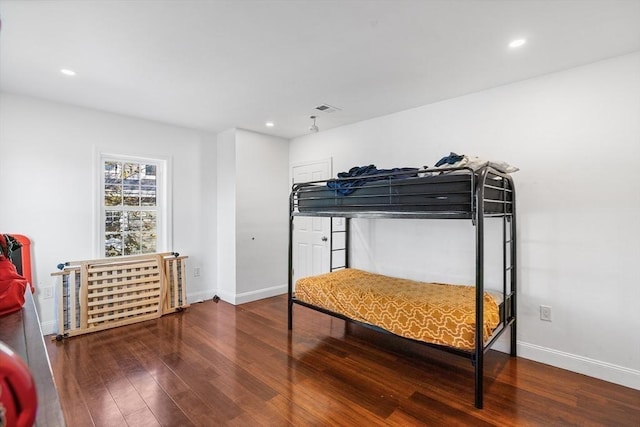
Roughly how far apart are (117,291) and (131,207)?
1067 mm

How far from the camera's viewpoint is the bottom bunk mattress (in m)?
2.22

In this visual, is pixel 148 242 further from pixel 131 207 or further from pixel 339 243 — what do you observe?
pixel 339 243

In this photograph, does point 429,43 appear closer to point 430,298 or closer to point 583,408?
point 430,298

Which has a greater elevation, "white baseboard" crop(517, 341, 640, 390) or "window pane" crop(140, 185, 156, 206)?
"window pane" crop(140, 185, 156, 206)

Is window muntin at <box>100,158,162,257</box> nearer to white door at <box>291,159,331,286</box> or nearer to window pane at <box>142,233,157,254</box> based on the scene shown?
window pane at <box>142,233,157,254</box>

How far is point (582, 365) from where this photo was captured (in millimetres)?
2514

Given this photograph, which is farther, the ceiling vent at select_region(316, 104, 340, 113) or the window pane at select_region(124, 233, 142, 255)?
the window pane at select_region(124, 233, 142, 255)

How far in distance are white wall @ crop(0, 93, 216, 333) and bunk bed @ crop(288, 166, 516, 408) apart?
7.85 feet

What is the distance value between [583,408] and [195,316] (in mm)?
3765

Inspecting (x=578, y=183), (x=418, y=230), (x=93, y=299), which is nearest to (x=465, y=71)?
(x=578, y=183)

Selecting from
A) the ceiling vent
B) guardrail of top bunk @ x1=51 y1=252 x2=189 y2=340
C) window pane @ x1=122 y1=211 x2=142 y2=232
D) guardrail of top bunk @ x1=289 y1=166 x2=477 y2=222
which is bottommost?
guardrail of top bunk @ x1=51 y1=252 x2=189 y2=340

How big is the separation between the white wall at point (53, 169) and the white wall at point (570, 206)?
12.6 feet

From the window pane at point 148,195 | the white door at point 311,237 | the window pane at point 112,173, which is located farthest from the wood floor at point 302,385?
the window pane at point 112,173

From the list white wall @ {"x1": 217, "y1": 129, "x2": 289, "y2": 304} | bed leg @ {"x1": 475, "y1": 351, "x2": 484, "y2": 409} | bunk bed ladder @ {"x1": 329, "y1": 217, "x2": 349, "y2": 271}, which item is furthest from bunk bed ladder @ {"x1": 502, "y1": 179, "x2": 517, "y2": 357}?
white wall @ {"x1": 217, "y1": 129, "x2": 289, "y2": 304}
